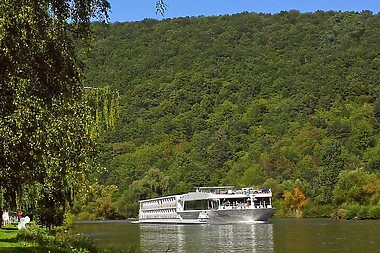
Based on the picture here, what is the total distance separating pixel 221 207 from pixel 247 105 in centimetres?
5317

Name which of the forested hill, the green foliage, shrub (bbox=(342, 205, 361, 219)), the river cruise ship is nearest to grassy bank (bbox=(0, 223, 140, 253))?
the river cruise ship

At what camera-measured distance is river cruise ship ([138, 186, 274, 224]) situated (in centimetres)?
6931

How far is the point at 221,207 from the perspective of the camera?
7200cm

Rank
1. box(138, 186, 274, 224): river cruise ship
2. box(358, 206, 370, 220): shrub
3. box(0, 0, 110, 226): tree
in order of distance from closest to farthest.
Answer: box(0, 0, 110, 226): tree → box(358, 206, 370, 220): shrub → box(138, 186, 274, 224): river cruise ship

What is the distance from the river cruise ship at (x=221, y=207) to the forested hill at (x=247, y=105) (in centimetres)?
1032

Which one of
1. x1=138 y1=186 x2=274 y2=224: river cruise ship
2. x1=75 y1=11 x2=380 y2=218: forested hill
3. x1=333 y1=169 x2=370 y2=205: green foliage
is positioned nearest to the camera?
x1=138 y1=186 x2=274 y2=224: river cruise ship

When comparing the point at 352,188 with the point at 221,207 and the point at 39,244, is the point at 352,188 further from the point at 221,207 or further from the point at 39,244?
the point at 39,244

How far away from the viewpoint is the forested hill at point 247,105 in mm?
93625

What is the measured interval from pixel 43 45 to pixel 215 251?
22.3 m

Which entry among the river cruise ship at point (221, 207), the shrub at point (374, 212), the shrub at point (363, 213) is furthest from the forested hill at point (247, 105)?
the river cruise ship at point (221, 207)

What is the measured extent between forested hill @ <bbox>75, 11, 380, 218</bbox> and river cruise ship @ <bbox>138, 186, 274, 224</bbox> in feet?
33.9

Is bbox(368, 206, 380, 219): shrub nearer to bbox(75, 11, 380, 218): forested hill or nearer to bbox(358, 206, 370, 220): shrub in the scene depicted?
bbox(358, 206, 370, 220): shrub

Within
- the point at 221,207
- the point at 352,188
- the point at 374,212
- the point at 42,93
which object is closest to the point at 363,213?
the point at 374,212

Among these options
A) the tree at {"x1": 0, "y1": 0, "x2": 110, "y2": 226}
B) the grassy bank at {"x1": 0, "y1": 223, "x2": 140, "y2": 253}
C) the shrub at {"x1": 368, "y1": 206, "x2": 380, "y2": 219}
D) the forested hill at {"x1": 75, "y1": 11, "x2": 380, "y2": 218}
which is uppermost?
the forested hill at {"x1": 75, "y1": 11, "x2": 380, "y2": 218}
